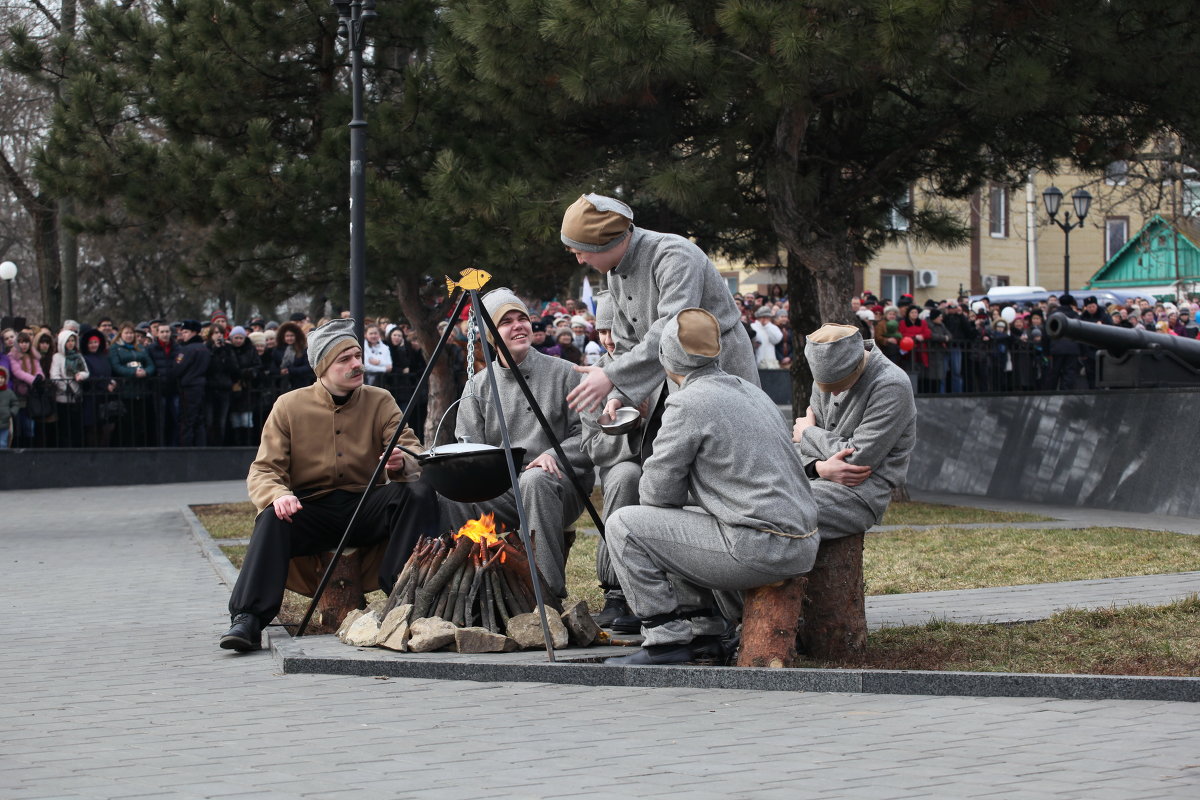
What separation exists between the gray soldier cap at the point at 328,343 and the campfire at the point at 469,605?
127 centimetres

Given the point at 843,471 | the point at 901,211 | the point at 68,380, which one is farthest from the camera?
the point at 68,380

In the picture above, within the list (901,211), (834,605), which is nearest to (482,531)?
(834,605)

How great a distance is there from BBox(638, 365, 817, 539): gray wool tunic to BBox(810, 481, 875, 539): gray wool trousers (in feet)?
0.90

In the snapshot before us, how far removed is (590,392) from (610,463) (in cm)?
65

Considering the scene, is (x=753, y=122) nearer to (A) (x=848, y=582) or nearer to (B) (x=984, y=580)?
(B) (x=984, y=580)

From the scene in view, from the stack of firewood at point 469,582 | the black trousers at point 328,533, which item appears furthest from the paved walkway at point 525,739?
the stack of firewood at point 469,582

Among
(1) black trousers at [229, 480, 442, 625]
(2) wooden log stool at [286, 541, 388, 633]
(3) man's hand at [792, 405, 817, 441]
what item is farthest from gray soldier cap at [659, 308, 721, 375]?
(2) wooden log stool at [286, 541, 388, 633]

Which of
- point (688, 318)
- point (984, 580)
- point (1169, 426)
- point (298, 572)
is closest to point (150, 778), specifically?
point (688, 318)

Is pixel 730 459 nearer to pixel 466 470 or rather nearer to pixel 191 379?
pixel 466 470

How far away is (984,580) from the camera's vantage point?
32.5 ft

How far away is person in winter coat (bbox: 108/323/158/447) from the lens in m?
20.6

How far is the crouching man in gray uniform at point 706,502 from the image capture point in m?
6.30

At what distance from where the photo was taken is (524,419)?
844 cm

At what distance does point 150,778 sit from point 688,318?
2756 millimetres
